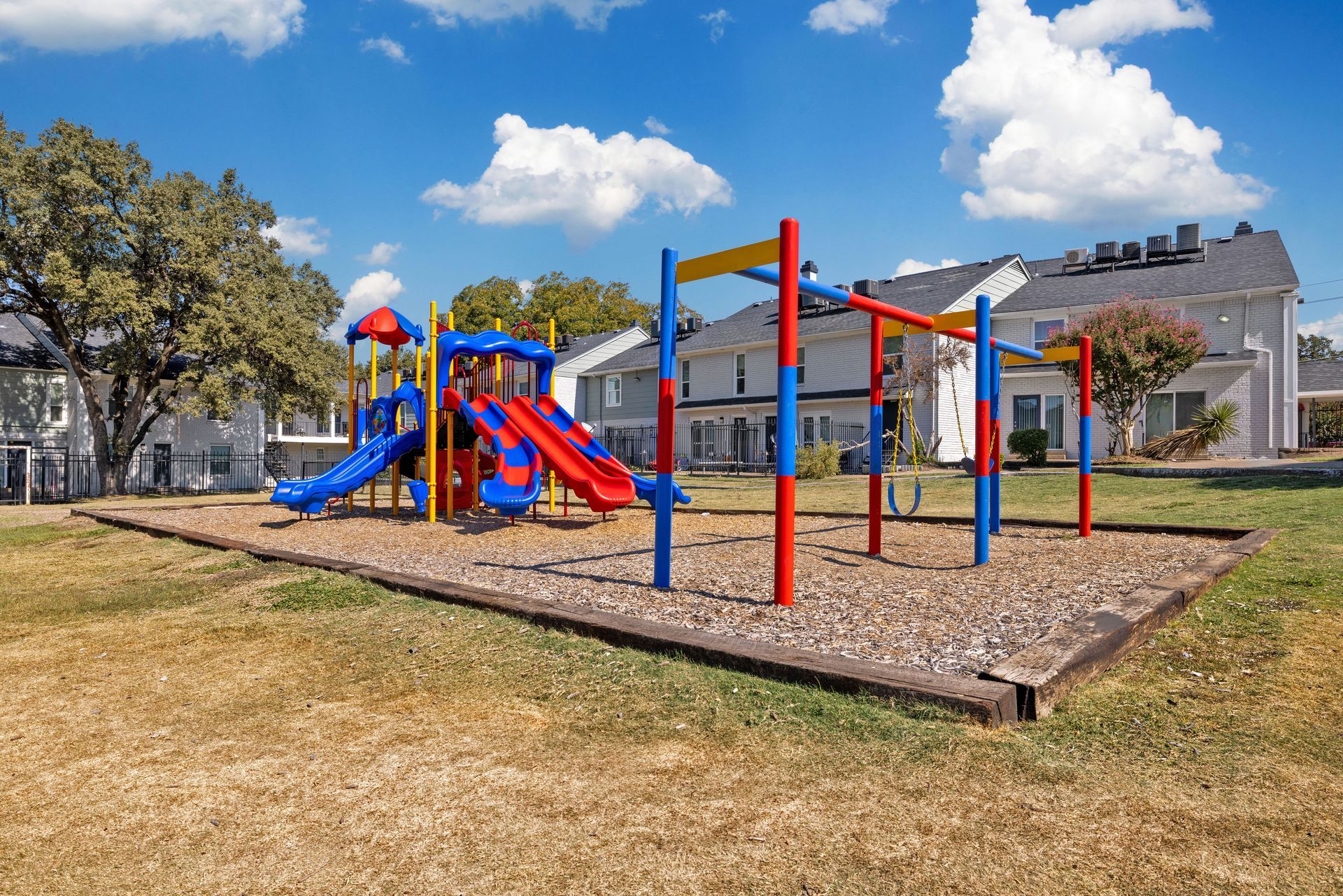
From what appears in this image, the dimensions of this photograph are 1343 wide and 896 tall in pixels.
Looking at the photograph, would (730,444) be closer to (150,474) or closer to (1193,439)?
(1193,439)

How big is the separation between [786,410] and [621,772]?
11.6ft

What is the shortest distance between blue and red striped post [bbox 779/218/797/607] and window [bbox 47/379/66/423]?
39147 mm

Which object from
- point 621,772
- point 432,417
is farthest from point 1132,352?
point 621,772

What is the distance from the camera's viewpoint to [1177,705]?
3.91 metres

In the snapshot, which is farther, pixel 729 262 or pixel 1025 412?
pixel 1025 412

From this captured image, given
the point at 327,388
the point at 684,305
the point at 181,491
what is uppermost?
the point at 684,305

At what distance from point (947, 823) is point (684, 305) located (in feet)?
202

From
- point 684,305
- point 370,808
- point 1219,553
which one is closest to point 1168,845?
point 370,808

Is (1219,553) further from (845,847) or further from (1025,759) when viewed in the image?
(845,847)

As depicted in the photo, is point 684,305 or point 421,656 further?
point 684,305

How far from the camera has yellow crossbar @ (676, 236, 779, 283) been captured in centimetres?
636

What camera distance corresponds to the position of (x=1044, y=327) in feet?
106

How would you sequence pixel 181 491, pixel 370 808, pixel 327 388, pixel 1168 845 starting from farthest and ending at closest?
pixel 181 491
pixel 327 388
pixel 370 808
pixel 1168 845

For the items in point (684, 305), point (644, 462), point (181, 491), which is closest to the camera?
point (181, 491)
